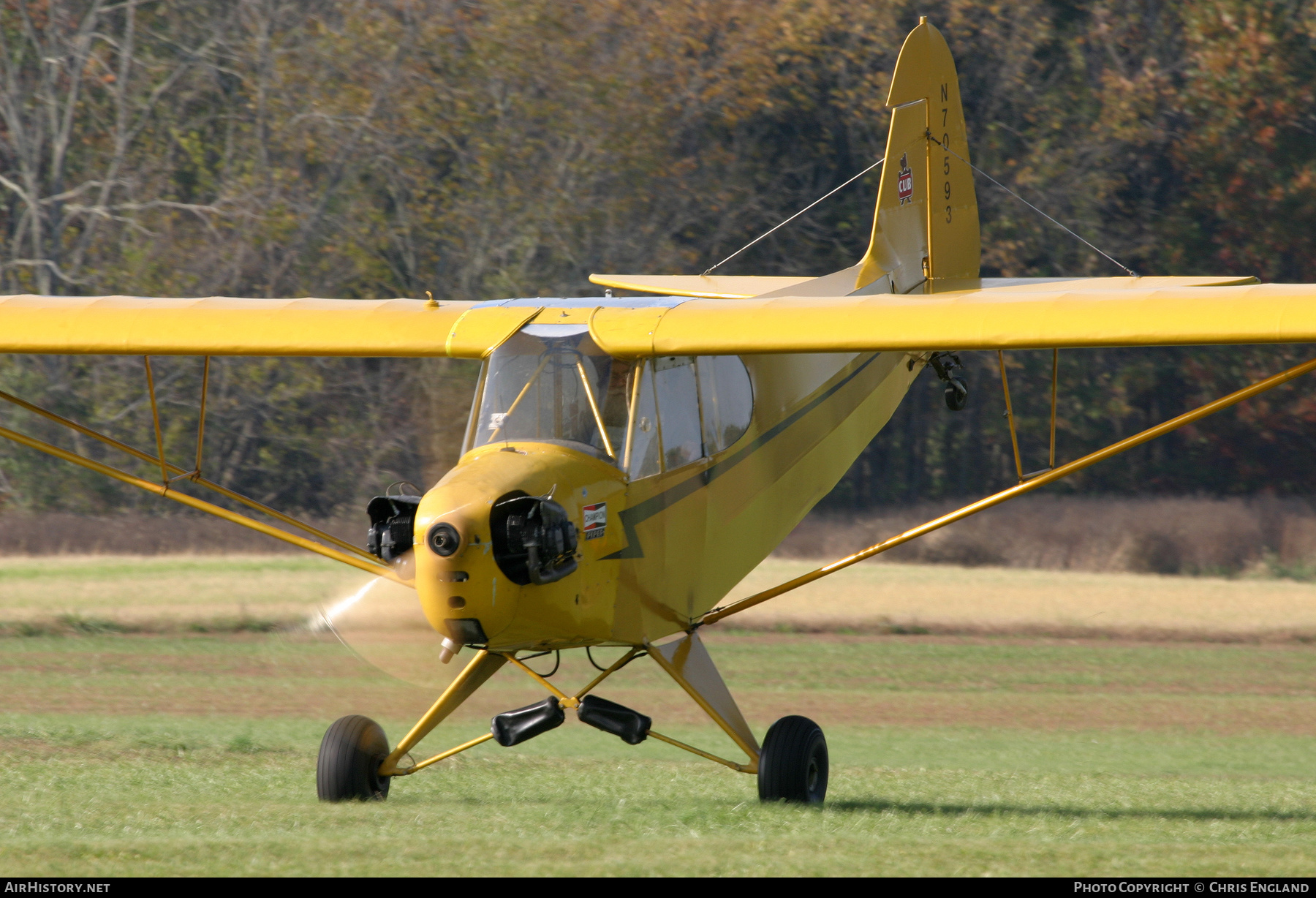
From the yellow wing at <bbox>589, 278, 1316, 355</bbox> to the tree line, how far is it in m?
14.9

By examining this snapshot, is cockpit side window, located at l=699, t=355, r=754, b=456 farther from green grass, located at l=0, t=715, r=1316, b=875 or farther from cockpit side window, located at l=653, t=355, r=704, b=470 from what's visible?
green grass, located at l=0, t=715, r=1316, b=875

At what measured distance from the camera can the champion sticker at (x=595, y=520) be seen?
7.34 metres

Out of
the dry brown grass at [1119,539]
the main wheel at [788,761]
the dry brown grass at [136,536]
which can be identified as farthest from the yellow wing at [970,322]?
the dry brown grass at [136,536]

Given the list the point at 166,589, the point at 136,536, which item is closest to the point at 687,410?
the point at 166,589

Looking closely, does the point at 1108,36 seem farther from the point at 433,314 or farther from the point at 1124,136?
the point at 433,314

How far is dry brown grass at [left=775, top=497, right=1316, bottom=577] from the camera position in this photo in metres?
21.6

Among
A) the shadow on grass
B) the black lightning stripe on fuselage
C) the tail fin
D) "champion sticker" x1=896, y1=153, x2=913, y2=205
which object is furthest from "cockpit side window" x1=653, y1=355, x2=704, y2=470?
"champion sticker" x1=896, y1=153, x2=913, y2=205

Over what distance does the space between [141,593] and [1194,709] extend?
1227cm

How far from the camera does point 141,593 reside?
19109 mm

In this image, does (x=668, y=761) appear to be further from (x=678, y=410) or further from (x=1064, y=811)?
(x=678, y=410)

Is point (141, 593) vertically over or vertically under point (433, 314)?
under
